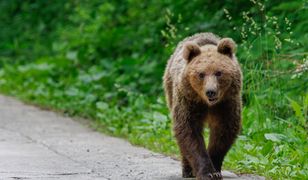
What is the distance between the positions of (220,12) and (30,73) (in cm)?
542

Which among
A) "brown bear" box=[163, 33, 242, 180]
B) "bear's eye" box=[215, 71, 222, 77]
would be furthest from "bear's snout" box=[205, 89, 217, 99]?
"bear's eye" box=[215, 71, 222, 77]

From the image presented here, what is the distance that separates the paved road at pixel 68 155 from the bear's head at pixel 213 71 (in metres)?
0.91

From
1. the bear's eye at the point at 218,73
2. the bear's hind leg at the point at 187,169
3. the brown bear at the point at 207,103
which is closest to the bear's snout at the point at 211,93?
the brown bear at the point at 207,103

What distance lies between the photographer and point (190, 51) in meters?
7.09

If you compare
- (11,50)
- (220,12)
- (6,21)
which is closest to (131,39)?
(220,12)

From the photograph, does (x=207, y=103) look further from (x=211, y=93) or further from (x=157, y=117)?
(x=157, y=117)

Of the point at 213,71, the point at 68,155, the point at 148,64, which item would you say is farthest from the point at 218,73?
the point at 148,64

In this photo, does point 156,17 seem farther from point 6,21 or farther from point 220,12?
point 6,21

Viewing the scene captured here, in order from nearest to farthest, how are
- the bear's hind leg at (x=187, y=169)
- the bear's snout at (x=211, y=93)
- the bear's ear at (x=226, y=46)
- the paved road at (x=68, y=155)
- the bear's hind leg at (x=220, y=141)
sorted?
the bear's snout at (x=211, y=93)
the bear's ear at (x=226, y=46)
the bear's hind leg at (x=220, y=141)
the paved road at (x=68, y=155)
the bear's hind leg at (x=187, y=169)

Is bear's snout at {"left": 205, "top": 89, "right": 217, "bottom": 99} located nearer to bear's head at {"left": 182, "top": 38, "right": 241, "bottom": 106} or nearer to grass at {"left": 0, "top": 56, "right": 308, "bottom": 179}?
bear's head at {"left": 182, "top": 38, "right": 241, "bottom": 106}

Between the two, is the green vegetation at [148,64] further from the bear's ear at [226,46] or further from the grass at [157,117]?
the bear's ear at [226,46]

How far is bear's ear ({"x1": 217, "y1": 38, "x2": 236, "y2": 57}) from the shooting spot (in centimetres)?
700

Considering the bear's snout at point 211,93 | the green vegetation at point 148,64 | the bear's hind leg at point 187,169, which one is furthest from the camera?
the green vegetation at point 148,64

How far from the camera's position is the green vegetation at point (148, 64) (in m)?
8.44
